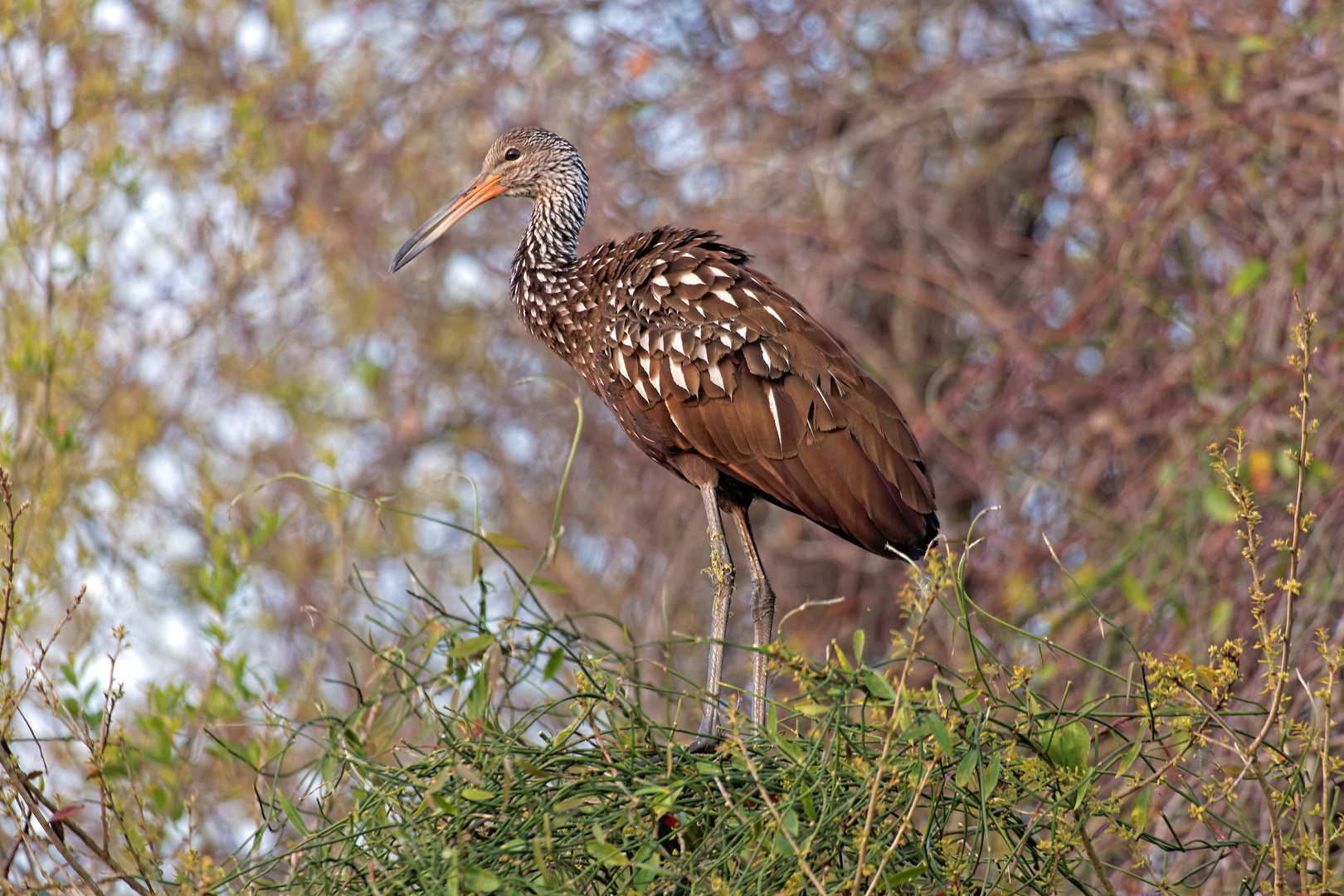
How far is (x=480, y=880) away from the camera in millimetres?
2080

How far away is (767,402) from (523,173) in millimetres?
1442

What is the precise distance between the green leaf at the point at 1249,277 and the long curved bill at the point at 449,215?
8.11 ft

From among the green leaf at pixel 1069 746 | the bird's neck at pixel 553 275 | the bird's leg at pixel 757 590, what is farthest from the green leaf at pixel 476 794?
the bird's neck at pixel 553 275

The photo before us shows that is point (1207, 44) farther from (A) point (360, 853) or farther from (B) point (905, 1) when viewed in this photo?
(A) point (360, 853)

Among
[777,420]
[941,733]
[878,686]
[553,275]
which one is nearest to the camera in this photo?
[941,733]

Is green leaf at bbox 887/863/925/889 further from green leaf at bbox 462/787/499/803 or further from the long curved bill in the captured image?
the long curved bill

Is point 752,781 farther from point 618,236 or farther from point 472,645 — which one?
point 618,236

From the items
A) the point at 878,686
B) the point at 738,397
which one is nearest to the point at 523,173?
the point at 738,397

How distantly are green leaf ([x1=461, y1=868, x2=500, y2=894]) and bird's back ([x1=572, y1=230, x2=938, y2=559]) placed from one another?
173cm

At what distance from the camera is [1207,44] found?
5195 millimetres

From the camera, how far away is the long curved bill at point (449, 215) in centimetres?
437

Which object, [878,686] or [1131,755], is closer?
[878,686]

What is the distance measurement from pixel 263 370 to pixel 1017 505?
13.8 feet

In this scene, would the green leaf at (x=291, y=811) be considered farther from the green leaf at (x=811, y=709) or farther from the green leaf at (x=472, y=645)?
the green leaf at (x=811, y=709)
